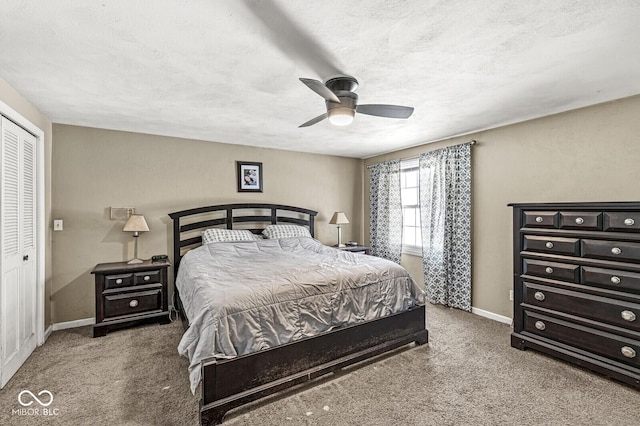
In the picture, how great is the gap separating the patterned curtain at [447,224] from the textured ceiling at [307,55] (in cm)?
92

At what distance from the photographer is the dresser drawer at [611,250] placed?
88.2 inches

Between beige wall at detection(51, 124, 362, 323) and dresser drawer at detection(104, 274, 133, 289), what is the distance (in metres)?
0.49

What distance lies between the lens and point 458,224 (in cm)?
395

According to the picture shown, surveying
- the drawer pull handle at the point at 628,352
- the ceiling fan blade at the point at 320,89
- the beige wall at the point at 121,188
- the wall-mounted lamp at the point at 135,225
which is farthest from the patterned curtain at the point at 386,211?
the wall-mounted lamp at the point at 135,225

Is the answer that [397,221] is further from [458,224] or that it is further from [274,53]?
[274,53]

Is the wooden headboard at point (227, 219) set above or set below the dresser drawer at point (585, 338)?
above

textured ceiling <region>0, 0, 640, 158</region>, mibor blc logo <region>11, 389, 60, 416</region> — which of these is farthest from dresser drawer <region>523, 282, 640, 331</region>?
mibor blc logo <region>11, 389, 60, 416</region>

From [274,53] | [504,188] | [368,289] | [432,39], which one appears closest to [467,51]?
[432,39]

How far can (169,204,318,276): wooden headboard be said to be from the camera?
4016 mm

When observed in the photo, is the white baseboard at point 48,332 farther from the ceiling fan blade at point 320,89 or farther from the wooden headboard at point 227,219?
the ceiling fan blade at point 320,89

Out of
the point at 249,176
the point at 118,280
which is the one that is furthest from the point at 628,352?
the point at 118,280

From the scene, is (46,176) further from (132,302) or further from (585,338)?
(585,338)

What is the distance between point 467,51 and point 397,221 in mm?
3321

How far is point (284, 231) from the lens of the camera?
4453mm
